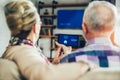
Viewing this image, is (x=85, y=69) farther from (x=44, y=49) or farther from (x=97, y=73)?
(x=44, y=49)

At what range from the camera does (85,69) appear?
879 mm

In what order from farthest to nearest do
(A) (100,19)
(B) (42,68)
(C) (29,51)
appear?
(A) (100,19) < (C) (29,51) < (B) (42,68)

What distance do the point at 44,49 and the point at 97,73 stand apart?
20.5 feet

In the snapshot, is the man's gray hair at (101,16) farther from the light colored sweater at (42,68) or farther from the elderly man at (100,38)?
the light colored sweater at (42,68)

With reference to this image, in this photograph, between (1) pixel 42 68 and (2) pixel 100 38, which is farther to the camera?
(2) pixel 100 38

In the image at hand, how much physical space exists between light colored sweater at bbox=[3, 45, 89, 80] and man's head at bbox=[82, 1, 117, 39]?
0.30 meters

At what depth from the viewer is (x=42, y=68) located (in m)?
0.89

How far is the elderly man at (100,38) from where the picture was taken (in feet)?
3.78

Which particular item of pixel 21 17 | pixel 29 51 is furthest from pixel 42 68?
pixel 21 17

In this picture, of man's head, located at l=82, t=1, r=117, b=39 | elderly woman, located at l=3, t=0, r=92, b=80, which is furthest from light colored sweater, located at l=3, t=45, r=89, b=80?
man's head, located at l=82, t=1, r=117, b=39

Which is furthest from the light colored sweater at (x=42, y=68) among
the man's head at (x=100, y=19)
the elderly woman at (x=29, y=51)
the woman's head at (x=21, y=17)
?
the man's head at (x=100, y=19)

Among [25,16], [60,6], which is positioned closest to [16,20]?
[25,16]

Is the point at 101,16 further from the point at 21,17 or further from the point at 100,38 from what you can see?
the point at 21,17

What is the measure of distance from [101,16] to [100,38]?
11 cm
